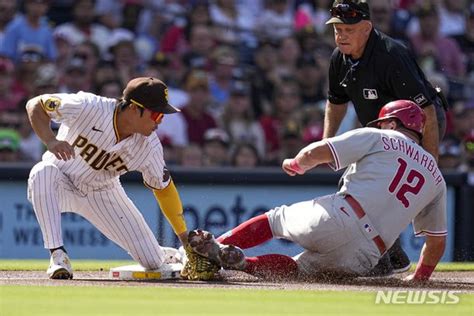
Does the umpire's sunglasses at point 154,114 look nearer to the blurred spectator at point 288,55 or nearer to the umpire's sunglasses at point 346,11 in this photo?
the umpire's sunglasses at point 346,11

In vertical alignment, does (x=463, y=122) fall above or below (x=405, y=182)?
below

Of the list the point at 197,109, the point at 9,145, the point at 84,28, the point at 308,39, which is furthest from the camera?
the point at 308,39

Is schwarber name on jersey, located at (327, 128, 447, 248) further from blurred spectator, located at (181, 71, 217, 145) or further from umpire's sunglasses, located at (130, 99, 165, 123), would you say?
blurred spectator, located at (181, 71, 217, 145)

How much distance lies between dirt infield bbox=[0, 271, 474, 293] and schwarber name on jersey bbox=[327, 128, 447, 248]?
14.5 inches

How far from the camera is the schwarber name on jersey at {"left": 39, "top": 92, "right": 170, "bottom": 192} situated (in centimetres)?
707

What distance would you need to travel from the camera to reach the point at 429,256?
7.25 metres

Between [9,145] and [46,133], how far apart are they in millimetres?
5292

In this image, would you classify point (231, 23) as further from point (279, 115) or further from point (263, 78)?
point (279, 115)

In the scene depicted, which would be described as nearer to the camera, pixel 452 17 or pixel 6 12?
pixel 6 12

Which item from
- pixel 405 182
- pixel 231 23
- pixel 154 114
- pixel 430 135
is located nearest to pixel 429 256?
pixel 405 182

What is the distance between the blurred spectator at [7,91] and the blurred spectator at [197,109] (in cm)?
191

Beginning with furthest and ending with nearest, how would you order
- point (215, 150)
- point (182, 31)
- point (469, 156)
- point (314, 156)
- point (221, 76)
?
point (182, 31), point (221, 76), point (469, 156), point (215, 150), point (314, 156)

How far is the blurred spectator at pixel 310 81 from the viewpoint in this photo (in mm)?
13711

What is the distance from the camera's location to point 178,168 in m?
11.6
